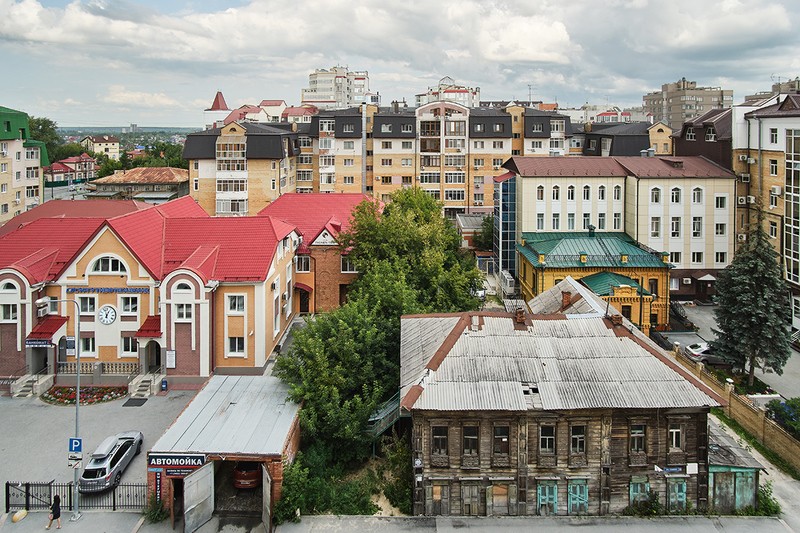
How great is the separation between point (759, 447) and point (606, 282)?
1471 cm

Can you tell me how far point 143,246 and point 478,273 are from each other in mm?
18409

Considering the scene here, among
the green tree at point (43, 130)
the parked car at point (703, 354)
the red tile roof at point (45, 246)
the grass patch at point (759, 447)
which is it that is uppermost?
the green tree at point (43, 130)

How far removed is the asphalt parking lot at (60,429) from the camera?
2441cm

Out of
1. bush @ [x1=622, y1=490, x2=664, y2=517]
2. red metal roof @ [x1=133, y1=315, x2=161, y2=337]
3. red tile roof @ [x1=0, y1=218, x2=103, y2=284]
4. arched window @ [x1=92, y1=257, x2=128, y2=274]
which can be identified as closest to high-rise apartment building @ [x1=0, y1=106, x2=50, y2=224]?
red tile roof @ [x1=0, y1=218, x2=103, y2=284]

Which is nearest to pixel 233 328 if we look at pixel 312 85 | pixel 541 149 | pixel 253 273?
pixel 253 273

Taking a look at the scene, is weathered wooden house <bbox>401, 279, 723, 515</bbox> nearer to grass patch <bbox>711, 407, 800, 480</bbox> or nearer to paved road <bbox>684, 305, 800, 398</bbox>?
grass patch <bbox>711, 407, 800, 480</bbox>

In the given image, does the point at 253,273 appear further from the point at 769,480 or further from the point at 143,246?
the point at 769,480

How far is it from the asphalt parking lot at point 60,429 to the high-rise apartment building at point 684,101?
11395 centimetres

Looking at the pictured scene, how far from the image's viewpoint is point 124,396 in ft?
102

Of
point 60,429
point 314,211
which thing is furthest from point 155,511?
point 314,211

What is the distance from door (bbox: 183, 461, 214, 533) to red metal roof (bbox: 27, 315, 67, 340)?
48.9ft

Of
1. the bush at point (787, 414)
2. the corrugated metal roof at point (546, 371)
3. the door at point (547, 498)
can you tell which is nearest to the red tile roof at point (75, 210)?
the corrugated metal roof at point (546, 371)

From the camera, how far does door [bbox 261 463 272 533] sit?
21.1m

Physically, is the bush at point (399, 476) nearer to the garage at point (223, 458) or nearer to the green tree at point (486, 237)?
the garage at point (223, 458)
